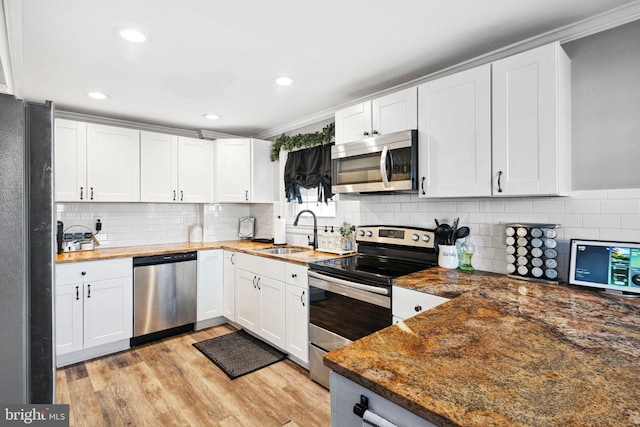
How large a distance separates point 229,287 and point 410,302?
2438mm

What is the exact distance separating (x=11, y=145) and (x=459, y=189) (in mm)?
2127

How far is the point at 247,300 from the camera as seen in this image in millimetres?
3436

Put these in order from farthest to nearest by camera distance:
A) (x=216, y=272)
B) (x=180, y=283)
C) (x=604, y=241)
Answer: (x=216, y=272) < (x=180, y=283) < (x=604, y=241)

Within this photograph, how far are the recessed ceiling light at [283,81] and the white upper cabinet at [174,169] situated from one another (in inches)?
70.8

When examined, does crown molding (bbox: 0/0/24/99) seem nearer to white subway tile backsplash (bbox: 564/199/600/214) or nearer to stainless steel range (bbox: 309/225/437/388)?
stainless steel range (bbox: 309/225/437/388)

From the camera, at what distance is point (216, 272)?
3.82 metres

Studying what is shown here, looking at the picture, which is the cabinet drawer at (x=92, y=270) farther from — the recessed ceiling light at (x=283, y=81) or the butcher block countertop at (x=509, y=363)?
the butcher block countertop at (x=509, y=363)

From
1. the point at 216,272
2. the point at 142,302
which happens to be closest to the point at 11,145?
the point at 142,302

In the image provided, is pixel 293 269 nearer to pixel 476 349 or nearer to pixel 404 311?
pixel 404 311

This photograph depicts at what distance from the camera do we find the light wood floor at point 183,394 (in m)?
2.18

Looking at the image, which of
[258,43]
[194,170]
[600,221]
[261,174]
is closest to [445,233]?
[600,221]

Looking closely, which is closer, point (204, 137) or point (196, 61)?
point (196, 61)

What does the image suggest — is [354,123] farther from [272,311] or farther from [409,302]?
[272,311]

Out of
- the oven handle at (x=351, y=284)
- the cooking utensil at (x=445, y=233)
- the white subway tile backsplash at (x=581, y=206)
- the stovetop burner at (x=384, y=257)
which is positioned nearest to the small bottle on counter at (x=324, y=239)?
the stovetop burner at (x=384, y=257)
